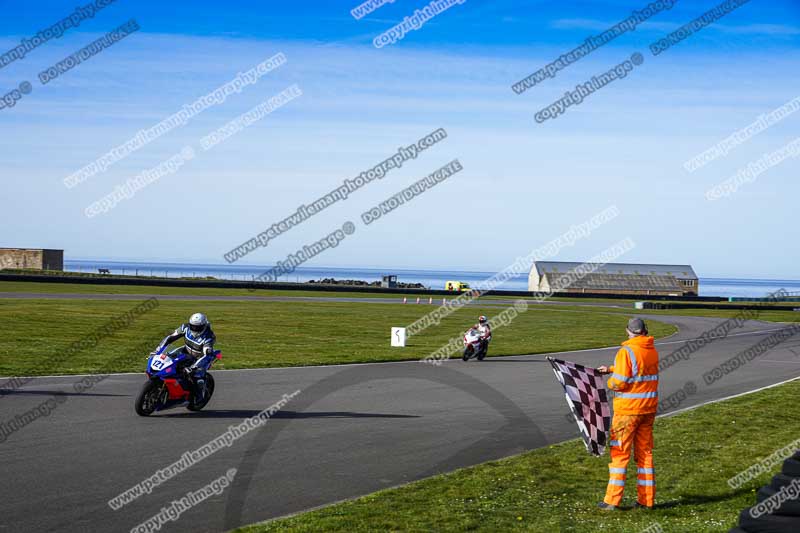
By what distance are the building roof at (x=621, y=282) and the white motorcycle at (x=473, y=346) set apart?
254ft

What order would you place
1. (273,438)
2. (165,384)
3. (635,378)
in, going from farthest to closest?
(165,384) → (273,438) → (635,378)

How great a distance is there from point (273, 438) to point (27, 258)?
301 ft

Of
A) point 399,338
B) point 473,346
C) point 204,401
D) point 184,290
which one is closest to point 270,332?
point 399,338

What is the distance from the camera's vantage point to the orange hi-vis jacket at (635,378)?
330 inches

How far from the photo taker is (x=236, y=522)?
25.0ft

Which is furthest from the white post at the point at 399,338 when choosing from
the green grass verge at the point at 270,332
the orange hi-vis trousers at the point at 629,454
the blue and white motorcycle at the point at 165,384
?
the orange hi-vis trousers at the point at 629,454

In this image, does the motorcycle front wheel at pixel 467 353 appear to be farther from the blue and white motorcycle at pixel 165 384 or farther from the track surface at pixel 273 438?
the blue and white motorcycle at pixel 165 384

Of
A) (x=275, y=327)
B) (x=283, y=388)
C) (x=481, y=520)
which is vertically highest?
(x=275, y=327)

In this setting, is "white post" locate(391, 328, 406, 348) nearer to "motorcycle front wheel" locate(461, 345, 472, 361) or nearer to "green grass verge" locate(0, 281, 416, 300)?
"motorcycle front wheel" locate(461, 345, 472, 361)

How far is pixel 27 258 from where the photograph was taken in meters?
94.4

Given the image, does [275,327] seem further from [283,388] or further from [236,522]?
[236,522]

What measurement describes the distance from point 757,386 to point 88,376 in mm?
15122

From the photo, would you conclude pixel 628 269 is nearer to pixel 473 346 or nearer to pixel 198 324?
pixel 473 346

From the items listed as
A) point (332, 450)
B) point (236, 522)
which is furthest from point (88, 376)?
point (236, 522)
